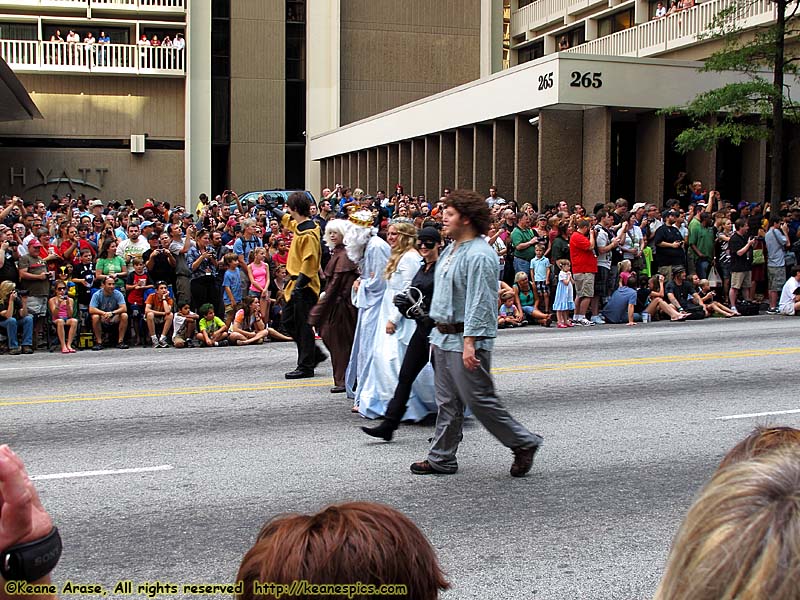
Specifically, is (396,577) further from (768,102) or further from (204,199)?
(204,199)

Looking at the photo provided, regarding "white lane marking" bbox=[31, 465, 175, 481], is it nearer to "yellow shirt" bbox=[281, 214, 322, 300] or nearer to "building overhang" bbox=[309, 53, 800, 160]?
"yellow shirt" bbox=[281, 214, 322, 300]

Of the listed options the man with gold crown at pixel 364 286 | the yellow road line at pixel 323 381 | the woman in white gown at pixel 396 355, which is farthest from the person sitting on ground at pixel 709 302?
the woman in white gown at pixel 396 355

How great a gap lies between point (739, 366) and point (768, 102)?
1242 cm

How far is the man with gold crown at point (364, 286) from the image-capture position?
9.76 metres

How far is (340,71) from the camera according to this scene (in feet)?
143

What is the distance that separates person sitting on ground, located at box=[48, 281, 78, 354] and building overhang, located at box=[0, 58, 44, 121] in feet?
36.8

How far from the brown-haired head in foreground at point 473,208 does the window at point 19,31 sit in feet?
130

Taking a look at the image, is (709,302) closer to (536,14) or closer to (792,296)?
(792,296)

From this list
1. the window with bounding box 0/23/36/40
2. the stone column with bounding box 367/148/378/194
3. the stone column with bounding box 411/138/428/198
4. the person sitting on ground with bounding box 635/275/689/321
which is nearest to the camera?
the person sitting on ground with bounding box 635/275/689/321

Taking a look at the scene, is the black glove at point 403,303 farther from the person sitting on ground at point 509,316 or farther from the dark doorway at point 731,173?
the dark doorway at point 731,173

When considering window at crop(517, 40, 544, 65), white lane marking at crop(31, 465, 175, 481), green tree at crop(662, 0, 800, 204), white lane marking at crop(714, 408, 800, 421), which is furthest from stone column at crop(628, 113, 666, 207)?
white lane marking at crop(31, 465, 175, 481)

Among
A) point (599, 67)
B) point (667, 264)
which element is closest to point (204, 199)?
point (599, 67)

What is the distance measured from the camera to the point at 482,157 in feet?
98.5

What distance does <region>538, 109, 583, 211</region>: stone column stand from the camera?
25.9m
